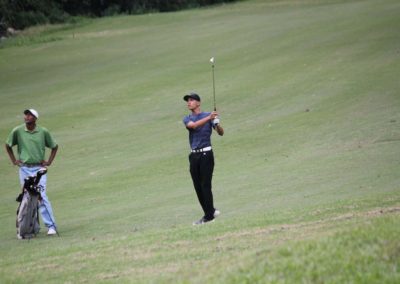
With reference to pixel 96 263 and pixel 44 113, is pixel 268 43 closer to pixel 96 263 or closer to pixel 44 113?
pixel 44 113

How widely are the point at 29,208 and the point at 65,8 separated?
57828 millimetres

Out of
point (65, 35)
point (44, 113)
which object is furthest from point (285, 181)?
point (65, 35)

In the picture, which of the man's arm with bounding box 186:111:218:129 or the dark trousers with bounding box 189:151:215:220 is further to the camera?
the dark trousers with bounding box 189:151:215:220

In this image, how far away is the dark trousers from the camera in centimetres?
1397

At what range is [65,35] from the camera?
5266cm

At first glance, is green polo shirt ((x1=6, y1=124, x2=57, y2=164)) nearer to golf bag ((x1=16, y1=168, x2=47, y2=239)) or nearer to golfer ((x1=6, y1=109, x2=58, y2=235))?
golfer ((x1=6, y1=109, x2=58, y2=235))

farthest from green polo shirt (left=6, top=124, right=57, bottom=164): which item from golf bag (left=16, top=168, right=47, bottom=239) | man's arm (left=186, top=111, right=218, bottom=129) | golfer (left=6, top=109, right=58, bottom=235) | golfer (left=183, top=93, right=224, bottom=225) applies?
man's arm (left=186, top=111, right=218, bottom=129)

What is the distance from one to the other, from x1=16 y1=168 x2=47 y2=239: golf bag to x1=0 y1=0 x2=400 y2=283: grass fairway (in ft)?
1.39

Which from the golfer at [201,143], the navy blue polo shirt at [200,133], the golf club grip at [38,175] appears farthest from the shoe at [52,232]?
the navy blue polo shirt at [200,133]

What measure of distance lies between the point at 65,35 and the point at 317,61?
76.8 ft

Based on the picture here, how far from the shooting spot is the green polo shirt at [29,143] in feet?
50.2

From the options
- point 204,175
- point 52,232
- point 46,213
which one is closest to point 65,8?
point 46,213

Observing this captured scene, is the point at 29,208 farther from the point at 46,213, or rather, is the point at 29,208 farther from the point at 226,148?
the point at 226,148

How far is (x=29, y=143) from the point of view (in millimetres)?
15344
